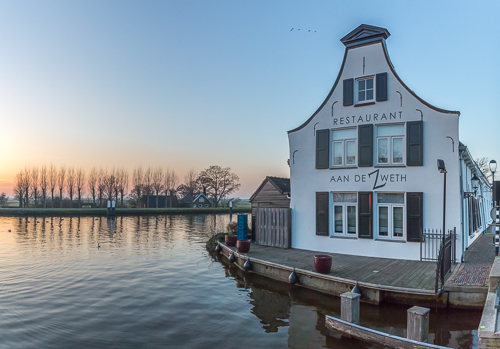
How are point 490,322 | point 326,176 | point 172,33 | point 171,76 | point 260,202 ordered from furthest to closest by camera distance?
point 171,76
point 260,202
point 172,33
point 326,176
point 490,322

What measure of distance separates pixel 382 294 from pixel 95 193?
80437 millimetres

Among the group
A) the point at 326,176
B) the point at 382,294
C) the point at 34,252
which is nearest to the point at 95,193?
the point at 34,252

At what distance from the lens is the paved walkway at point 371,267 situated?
33.9 ft

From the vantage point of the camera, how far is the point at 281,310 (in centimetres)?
→ 1022

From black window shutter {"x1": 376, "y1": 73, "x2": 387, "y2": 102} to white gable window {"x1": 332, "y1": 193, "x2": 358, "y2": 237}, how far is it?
414 centimetres

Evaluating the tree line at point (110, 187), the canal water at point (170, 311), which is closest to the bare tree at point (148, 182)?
the tree line at point (110, 187)

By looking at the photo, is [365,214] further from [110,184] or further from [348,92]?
[110,184]

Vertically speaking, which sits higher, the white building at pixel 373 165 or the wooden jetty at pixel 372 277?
the white building at pixel 373 165

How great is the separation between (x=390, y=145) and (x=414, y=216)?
9.74 feet

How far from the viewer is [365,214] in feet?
46.5

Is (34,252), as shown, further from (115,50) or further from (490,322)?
(490,322)

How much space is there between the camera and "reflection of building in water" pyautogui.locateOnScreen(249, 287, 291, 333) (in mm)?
9195

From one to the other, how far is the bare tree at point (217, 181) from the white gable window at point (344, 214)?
6822 centimetres

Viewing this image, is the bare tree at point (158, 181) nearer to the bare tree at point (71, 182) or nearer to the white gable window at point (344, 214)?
the bare tree at point (71, 182)
